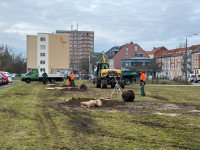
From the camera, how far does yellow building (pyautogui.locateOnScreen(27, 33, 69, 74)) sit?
81.0 m

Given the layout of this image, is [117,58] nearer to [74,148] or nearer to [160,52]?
[160,52]

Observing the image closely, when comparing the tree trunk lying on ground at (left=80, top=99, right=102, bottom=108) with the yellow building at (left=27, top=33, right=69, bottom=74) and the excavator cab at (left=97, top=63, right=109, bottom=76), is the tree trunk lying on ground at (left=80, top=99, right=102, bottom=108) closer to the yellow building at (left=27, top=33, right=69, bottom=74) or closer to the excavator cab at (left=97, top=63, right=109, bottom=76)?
the excavator cab at (left=97, top=63, right=109, bottom=76)

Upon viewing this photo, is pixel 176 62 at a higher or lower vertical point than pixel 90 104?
higher

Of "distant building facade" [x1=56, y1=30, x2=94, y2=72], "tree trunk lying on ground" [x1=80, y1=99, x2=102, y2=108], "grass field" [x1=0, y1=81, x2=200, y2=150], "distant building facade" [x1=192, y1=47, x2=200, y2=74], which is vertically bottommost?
"grass field" [x1=0, y1=81, x2=200, y2=150]

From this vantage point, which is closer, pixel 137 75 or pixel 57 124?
pixel 57 124

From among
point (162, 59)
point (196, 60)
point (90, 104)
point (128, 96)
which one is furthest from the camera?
point (162, 59)

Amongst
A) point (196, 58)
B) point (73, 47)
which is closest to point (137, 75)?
point (196, 58)

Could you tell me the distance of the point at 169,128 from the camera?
8195mm

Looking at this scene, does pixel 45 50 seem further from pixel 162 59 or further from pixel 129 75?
pixel 129 75

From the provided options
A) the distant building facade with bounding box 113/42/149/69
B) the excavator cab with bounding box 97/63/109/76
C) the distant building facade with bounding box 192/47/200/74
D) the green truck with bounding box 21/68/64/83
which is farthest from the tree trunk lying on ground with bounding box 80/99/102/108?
the distant building facade with bounding box 113/42/149/69

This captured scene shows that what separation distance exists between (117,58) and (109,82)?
69976 millimetres

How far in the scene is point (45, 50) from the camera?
81.4m

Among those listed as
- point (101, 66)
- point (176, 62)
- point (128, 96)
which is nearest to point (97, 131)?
point (128, 96)

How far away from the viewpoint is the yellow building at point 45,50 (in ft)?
266
